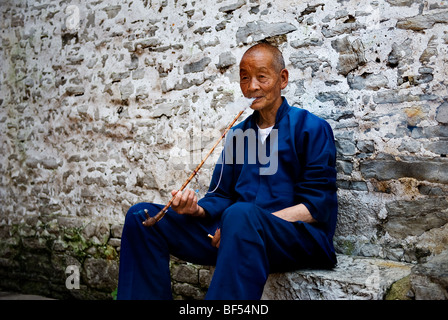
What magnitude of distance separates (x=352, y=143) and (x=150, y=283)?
145 centimetres

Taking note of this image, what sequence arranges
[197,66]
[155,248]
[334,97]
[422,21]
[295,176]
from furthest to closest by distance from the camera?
[197,66] → [334,97] → [422,21] → [295,176] → [155,248]

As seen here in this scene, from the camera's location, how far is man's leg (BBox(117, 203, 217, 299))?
6.81 feet

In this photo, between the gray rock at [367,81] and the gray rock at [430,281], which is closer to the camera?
the gray rock at [430,281]

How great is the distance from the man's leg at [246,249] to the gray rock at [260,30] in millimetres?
1461

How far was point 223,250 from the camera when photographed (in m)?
1.76

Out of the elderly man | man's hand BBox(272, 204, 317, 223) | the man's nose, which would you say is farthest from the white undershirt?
man's hand BBox(272, 204, 317, 223)

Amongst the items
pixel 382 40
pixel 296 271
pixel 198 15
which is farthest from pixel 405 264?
pixel 198 15

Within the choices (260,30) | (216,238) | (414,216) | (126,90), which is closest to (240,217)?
(216,238)

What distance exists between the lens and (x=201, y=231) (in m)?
2.19

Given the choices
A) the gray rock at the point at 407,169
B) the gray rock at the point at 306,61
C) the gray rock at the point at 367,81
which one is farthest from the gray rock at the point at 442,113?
the gray rock at the point at 306,61

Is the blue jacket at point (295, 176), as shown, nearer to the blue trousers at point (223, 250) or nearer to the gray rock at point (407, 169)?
the blue trousers at point (223, 250)

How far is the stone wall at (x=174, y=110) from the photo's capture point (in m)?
2.38

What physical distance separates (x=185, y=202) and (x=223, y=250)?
408mm

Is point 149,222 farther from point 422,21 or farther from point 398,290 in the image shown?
point 422,21
